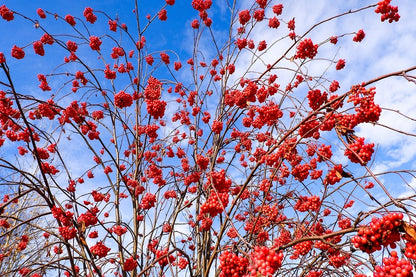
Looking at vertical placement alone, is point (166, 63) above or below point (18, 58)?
Result: above

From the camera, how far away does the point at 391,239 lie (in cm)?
176

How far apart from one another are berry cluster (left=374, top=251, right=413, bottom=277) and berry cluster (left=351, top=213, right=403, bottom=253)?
0.31 feet

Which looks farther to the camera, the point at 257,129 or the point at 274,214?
the point at 257,129

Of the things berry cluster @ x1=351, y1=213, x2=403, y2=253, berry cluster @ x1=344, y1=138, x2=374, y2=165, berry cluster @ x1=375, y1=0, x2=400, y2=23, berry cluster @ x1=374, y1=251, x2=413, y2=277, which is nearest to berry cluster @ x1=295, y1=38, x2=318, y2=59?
berry cluster @ x1=375, y1=0, x2=400, y2=23

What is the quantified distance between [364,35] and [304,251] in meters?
3.29

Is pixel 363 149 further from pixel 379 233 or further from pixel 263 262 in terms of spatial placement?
pixel 263 262

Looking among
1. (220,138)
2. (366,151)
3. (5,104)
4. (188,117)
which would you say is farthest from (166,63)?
(366,151)

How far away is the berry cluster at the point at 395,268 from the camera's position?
170cm

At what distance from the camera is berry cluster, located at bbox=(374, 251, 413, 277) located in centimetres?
170

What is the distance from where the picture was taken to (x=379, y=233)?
5.76ft

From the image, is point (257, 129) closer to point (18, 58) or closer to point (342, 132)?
point (342, 132)

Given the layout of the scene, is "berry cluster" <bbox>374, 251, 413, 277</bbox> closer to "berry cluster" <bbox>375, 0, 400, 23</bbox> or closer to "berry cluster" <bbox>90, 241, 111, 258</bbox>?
"berry cluster" <bbox>375, 0, 400, 23</bbox>

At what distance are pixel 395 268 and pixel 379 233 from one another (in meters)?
0.21

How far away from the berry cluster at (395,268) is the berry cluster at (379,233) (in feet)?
0.31
